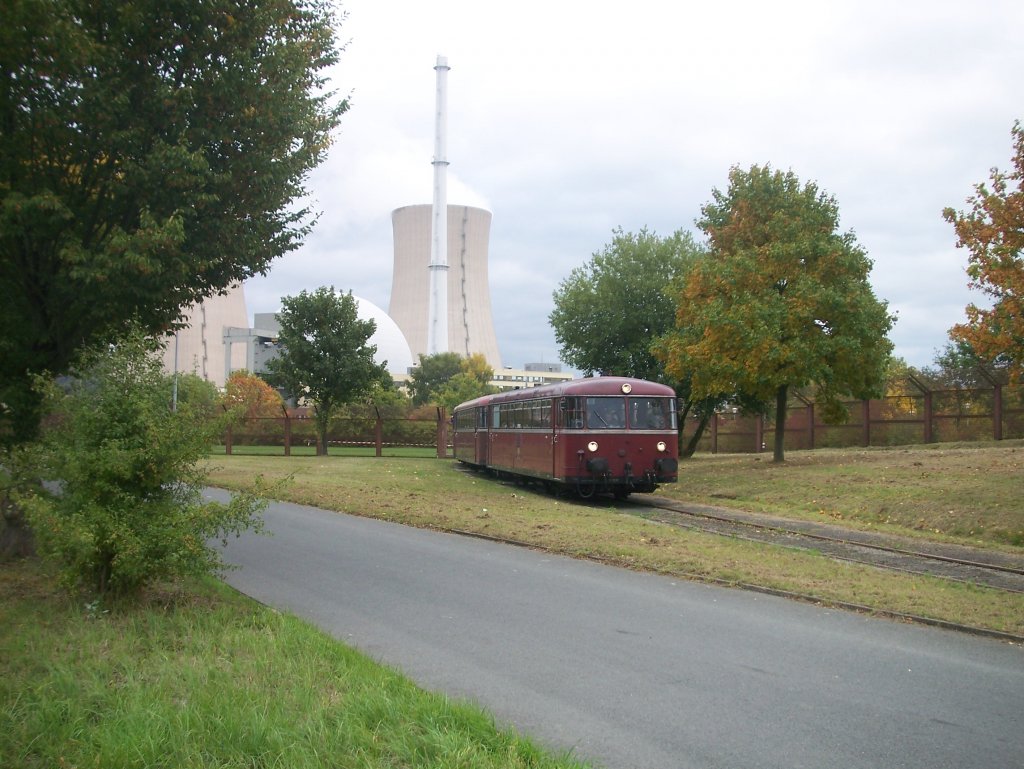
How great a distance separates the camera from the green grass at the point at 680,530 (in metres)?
8.99

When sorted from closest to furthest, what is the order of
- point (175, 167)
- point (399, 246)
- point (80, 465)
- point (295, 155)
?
1. point (80, 465)
2. point (175, 167)
3. point (295, 155)
4. point (399, 246)

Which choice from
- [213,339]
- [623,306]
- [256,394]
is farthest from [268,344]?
[623,306]

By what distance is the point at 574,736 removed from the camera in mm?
5117

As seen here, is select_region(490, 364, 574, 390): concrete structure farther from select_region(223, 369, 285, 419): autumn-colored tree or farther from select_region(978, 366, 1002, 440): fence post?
select_region(978, 366, 1002, 440): fence post

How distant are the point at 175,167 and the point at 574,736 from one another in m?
7.24

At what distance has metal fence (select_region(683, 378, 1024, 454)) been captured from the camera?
→ 2820 cm

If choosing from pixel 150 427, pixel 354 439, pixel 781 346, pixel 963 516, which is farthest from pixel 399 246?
pixel 150 427

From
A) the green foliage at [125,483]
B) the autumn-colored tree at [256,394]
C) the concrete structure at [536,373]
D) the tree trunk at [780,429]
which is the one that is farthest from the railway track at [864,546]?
the concrete structure at [536,373]

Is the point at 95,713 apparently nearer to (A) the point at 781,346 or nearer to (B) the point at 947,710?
(B) the point at 947,710

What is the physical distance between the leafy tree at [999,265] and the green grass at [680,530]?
9.29ft

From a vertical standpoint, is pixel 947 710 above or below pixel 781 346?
below

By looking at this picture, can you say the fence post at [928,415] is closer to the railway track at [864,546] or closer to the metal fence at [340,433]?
the railway track at [864,546]

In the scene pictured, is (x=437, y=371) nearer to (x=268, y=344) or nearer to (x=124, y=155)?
(x=268, y=344)

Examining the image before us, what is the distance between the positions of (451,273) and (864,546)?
6962 centimetres
